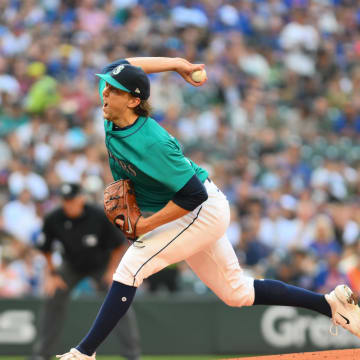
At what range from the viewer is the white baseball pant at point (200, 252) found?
16.3 ft

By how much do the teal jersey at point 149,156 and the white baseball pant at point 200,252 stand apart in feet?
0.85

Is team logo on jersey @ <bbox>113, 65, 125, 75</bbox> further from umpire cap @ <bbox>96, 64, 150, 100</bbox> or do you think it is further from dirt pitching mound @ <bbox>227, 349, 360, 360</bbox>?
dirt pitching mound @ <bbox>227, 349, 360, 360</bbox>

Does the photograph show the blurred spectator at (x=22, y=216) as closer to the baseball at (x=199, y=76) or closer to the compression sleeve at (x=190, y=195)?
the baseball at (x=199, y=76)

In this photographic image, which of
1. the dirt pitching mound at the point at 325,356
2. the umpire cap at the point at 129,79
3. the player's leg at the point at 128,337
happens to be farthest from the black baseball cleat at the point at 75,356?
the player's leg at the point at 128,337

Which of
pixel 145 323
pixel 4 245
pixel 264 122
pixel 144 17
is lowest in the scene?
pixel 145 323

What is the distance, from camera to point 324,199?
12328 millimetres

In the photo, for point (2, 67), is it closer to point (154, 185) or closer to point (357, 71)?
point (357, 71)

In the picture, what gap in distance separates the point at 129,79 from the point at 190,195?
2.52ft

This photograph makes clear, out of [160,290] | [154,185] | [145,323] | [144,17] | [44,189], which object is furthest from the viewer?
[144,17]

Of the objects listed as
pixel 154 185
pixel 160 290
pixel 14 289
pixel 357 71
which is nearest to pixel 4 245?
pixel 14 289

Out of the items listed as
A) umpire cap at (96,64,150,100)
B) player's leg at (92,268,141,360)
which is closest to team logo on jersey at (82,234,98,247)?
player's leg at (92,268,141,360)

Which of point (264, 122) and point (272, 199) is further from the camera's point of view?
point (264, 122)

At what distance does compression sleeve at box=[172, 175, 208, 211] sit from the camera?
483 centimetres

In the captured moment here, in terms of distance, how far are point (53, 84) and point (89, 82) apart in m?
0.78
